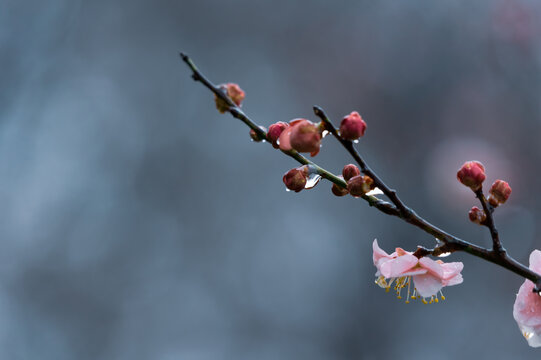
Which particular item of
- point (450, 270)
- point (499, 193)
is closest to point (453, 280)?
point (450, 270)

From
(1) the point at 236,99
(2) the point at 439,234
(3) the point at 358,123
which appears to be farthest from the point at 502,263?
(1) the point at 236,99

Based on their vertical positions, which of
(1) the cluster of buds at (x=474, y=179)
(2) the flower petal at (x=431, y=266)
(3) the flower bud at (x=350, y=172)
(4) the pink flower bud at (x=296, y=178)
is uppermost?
(1) the cluster of buds at (x=474, y=179)

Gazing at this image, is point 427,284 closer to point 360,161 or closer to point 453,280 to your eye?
point 453,280

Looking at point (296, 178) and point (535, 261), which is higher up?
point (535, 261)

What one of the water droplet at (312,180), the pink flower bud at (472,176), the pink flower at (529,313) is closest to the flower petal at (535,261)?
the pink flower at (529,313)

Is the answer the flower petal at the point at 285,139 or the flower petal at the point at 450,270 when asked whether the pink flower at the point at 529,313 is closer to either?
the flower petal at the point at 450,270

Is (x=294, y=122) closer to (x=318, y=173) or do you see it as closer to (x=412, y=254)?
(x=318, y=173)

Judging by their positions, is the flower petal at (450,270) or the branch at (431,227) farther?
the flower petal at (450,270)

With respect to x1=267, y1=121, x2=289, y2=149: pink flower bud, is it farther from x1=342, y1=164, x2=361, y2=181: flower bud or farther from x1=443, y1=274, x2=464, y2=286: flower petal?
x1=443, y1=274, x2=464, y2=286: flower petal
